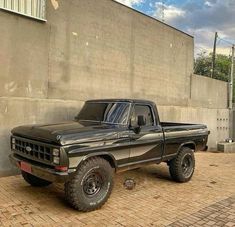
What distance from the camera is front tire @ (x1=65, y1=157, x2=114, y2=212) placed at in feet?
16.6

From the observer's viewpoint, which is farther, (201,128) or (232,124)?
(232,124)

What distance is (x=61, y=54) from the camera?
344 inches

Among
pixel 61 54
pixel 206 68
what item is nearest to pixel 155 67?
pixel 61 54

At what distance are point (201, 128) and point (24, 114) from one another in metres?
4.48

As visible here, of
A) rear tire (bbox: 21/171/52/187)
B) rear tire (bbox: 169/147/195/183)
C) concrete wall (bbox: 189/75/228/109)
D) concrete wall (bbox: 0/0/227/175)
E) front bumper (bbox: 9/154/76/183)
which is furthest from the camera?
concrete wall (bbox: 189/75/228/109)

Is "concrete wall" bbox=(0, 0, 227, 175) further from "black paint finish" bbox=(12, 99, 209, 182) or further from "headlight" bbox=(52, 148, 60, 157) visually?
"headlight" bbox=(52, 148, 60, 157)

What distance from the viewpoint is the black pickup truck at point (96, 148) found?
4996 mm

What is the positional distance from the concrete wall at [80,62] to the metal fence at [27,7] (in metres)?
0.16

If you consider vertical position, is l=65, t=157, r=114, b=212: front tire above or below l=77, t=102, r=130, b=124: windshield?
below

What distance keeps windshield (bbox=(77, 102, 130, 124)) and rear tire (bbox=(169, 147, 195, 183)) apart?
2.00 m

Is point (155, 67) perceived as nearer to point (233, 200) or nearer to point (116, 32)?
point (116, 32)

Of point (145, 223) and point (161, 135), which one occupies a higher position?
point (161, 135)

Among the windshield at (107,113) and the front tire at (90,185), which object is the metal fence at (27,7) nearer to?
the windshield at (107,113)

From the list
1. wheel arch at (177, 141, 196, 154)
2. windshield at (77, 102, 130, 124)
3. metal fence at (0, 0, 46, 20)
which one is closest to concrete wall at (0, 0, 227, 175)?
metal fence at (0, 0, 46, 20)
